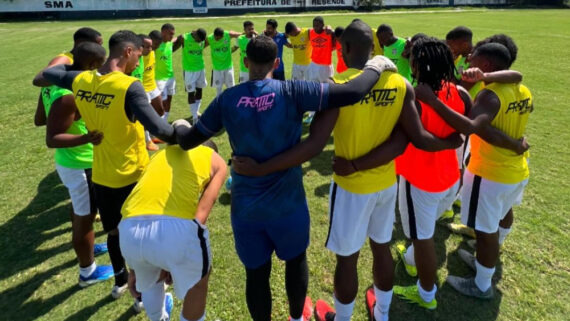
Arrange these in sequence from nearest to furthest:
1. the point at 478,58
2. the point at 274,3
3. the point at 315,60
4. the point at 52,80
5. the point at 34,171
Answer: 1. the point at 478,58
2. the point at 52,80
3. the point at 34,171
4. the point at 315,60
5. the point at 274,3

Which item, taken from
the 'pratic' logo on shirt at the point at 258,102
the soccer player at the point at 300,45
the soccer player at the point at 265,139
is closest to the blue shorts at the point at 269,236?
the soccer player at the point at 265,139

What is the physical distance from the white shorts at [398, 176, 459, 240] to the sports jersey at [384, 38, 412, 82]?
185 inches

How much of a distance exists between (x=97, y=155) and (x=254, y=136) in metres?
1.96

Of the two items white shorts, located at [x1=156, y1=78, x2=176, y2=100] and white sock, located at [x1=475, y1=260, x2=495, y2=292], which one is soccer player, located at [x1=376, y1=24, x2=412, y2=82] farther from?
white shorts, located at [x1=156, y1=78, x2=176, y2=100]

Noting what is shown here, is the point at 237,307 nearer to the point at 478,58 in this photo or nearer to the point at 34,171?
the point at 478,58

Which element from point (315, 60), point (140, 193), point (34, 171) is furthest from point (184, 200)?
point (315, 60)

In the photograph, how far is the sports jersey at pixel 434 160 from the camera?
2973 millimetres

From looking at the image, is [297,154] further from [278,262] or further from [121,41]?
[278,262]

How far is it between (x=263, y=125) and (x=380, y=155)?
993 mm

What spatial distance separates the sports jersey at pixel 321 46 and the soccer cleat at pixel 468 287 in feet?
25.5

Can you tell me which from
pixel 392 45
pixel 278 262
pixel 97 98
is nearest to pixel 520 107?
pixel 278 262

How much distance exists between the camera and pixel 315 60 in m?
10.4

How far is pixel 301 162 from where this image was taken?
98.0 inches

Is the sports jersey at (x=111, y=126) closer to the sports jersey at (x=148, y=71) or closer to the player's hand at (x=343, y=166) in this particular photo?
the player's hand at (x=343, y=166)
